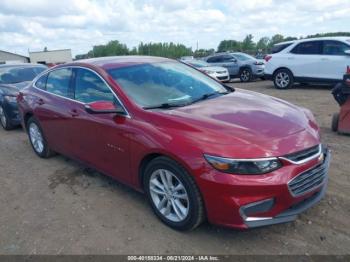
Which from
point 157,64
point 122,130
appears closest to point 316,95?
point 157,64

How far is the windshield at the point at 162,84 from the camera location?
152 inches

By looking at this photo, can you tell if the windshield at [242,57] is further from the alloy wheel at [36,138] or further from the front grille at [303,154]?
the front grille at [303,154]

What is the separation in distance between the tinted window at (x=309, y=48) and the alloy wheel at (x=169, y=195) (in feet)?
32.7

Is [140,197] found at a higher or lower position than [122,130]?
lower

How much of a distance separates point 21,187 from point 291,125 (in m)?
3.60

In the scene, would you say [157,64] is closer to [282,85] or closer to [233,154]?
[233,154]

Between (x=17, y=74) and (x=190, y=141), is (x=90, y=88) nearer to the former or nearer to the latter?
(x=190, y=141)

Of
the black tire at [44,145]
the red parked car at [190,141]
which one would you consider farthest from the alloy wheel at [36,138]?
the red parked car at [190,141]

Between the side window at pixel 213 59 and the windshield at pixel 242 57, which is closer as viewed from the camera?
the windshield at pixel 242 57

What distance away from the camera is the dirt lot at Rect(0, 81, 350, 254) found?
3199 millimetres

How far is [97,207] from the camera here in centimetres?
406

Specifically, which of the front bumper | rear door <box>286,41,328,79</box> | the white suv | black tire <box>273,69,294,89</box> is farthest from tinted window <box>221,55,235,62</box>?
the front bumper

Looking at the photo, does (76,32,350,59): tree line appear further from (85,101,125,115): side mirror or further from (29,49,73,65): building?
(85,101,125,115): side mirror

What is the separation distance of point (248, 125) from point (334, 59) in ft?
30.6
